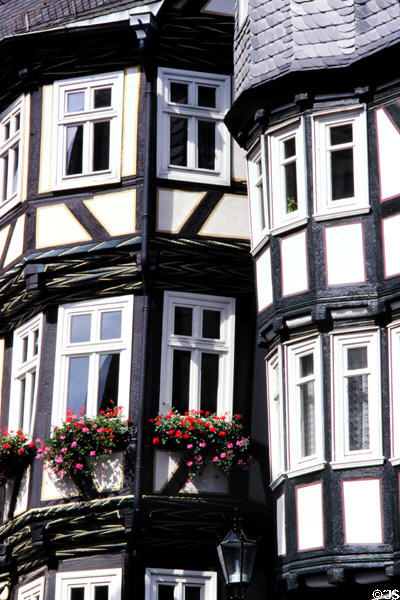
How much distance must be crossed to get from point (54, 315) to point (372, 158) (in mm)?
5582

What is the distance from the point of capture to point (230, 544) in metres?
18.2

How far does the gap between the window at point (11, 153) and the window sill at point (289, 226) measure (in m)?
4.98

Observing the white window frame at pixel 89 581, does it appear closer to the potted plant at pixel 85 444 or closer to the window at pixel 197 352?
the potted plant at pixel 85 444

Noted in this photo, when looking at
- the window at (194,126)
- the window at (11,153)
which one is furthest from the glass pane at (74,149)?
the window at (194,126)

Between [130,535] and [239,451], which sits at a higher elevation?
[239,451]

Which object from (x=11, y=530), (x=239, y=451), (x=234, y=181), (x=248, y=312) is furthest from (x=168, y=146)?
(x=11, y=530)

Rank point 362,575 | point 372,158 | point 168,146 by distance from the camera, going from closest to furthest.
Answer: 1. point 362,575
2. point 372,158
3. point 168,146

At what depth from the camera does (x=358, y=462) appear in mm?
18391

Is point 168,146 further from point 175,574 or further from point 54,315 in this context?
point 175,574

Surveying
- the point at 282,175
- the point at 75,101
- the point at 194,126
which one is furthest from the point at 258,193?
the point at 75,101

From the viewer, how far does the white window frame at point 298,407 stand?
1884 centimetres

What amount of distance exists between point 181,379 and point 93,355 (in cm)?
136

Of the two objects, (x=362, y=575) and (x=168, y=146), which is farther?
(x=168, y=146)

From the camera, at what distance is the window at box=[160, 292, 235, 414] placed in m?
21.3
